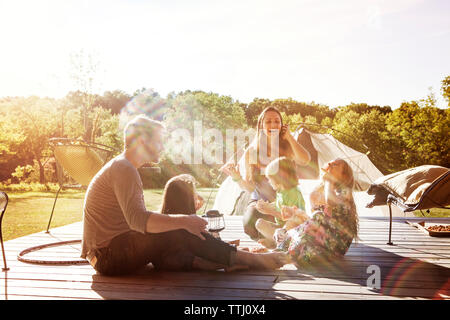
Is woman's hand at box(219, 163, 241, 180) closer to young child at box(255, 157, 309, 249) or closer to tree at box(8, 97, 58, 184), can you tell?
young child at box(255, 157, 309, 249)

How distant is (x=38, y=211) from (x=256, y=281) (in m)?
7.84

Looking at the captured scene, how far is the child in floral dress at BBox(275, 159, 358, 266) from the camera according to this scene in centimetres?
261

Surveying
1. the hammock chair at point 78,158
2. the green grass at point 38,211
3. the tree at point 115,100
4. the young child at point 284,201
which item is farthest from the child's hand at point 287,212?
the tree at point 115,100

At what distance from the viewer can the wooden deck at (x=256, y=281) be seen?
2053 millimetres

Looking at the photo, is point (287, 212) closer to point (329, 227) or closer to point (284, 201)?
point (284, 201)

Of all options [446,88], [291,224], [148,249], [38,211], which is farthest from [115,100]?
[148,249]

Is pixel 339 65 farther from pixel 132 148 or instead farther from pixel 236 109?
pixel 236 109

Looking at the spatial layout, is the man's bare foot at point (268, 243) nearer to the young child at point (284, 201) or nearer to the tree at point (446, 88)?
the young child at point (284, 201)

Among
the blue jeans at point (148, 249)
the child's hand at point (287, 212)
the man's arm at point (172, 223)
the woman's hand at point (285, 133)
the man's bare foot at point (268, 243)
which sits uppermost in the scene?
the woman's hand at point (285, 133)

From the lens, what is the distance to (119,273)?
2389mm

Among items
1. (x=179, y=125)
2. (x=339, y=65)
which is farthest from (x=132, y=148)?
(x=179, y=125)

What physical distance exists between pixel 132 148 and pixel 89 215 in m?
0.46

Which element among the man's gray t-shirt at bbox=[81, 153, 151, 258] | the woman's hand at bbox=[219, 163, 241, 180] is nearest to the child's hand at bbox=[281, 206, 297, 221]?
the woman's hand at bbox=[219, 163, 241, 180]
